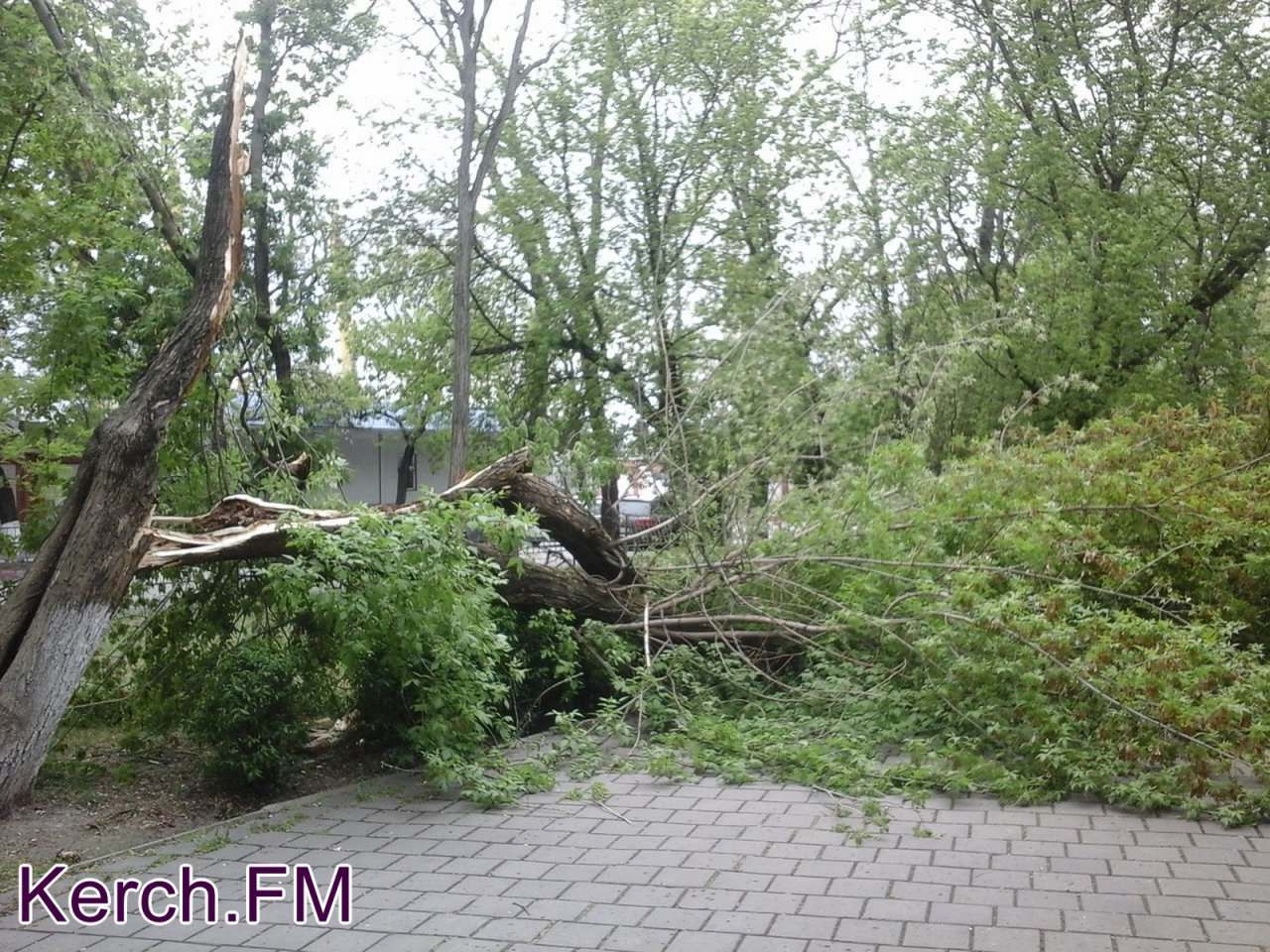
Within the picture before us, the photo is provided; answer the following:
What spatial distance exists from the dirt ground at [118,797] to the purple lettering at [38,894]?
3.1 inches

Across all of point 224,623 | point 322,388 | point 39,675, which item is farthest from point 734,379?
point 322,388

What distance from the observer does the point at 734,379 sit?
11.0 m

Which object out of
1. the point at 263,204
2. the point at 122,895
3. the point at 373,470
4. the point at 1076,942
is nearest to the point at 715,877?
the point at 1076,942

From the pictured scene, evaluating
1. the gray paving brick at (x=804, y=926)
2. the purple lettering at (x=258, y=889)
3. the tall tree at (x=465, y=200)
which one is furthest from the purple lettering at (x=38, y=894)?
the tall tree at (x=465, y=200)

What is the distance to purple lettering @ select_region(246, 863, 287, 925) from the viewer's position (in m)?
4.94

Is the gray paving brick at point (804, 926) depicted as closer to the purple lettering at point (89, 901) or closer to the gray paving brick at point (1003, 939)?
the gray paving brick at point (1003, 939)

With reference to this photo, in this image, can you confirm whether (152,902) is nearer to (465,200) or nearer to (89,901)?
(89,901)

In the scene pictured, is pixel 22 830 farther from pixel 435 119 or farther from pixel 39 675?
pixel 435 119

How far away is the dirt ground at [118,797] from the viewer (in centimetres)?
598

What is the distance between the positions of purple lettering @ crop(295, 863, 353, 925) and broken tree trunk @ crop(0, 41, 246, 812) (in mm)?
1678

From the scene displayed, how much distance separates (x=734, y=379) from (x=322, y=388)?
758 cm

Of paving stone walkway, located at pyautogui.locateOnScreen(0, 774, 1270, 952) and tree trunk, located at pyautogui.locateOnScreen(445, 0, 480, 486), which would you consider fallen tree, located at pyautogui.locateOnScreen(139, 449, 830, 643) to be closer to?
paving stone walkway, located at pyautogui.locateOnScreen(0, 774, 1270, 952)

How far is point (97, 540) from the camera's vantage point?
6.39 metres

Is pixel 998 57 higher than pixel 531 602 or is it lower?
higher
